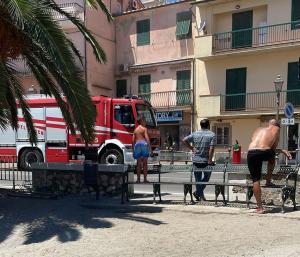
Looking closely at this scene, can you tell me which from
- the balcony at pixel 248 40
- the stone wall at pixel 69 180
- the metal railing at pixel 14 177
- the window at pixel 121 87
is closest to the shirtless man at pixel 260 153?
the stone wall at pixel 69 180

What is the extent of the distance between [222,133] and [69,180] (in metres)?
18.2

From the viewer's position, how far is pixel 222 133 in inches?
1069

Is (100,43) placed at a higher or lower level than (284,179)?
higher

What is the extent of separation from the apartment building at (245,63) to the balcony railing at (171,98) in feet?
2.07

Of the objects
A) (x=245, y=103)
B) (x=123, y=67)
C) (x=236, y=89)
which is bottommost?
(x=245, y=103)

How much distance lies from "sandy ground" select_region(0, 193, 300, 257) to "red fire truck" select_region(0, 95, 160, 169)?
7746 mm

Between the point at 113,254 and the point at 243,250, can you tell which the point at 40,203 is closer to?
the point at 113,254

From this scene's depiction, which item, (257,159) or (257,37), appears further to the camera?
(257,37)

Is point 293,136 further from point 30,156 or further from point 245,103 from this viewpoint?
point 30,156

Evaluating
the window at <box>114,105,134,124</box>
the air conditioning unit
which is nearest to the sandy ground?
the window at <box>114,105,134,124</box>

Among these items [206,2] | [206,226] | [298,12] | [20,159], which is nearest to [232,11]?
[206,2]

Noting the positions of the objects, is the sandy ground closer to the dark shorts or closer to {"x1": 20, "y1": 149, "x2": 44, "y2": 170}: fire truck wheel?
the dark shorts

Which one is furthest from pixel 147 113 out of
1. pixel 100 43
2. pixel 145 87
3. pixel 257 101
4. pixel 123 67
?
pixel 123 67

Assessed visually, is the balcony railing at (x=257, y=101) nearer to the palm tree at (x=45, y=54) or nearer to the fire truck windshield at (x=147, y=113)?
the fire truck windshield at (x=147, y=113)
